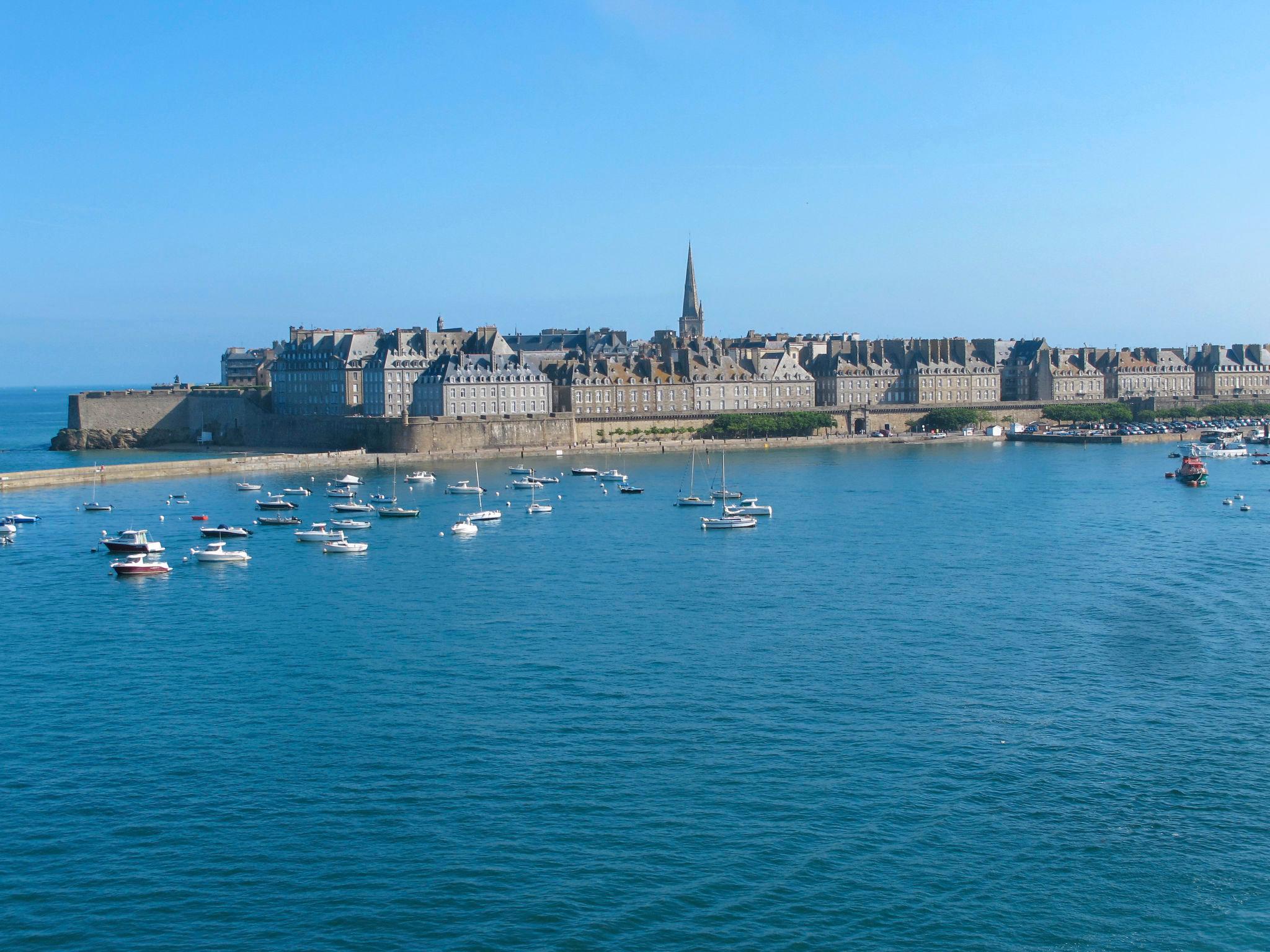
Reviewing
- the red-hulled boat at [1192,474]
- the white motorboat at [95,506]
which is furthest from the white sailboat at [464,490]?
the red-hulled boat at [1192,474]

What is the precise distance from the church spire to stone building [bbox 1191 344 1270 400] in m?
41.0

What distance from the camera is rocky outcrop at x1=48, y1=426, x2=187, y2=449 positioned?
282 feet

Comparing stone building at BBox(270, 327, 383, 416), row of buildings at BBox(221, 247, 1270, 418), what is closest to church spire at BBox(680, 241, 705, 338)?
row of buildings at BBox(221, 247, 1270, 418)

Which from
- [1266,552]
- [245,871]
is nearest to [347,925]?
[245,871]

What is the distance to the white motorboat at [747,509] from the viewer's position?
4875 cm

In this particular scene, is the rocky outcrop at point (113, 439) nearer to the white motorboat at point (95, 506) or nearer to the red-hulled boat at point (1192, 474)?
the white motorboat at point (95, 506)

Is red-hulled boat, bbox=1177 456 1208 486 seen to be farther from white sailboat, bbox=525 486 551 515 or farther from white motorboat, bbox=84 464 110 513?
white motorboat, bbox=84 464 110 513

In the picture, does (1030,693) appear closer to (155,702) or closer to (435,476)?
(155,702)

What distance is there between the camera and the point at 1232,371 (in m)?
116

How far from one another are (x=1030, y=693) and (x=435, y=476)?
46.5 m

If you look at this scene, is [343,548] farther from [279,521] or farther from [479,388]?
[479,388]

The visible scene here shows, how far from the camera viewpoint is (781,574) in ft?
116

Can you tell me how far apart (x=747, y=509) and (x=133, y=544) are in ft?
66.7

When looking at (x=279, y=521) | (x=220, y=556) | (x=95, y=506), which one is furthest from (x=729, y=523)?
(x=95, y=506)
